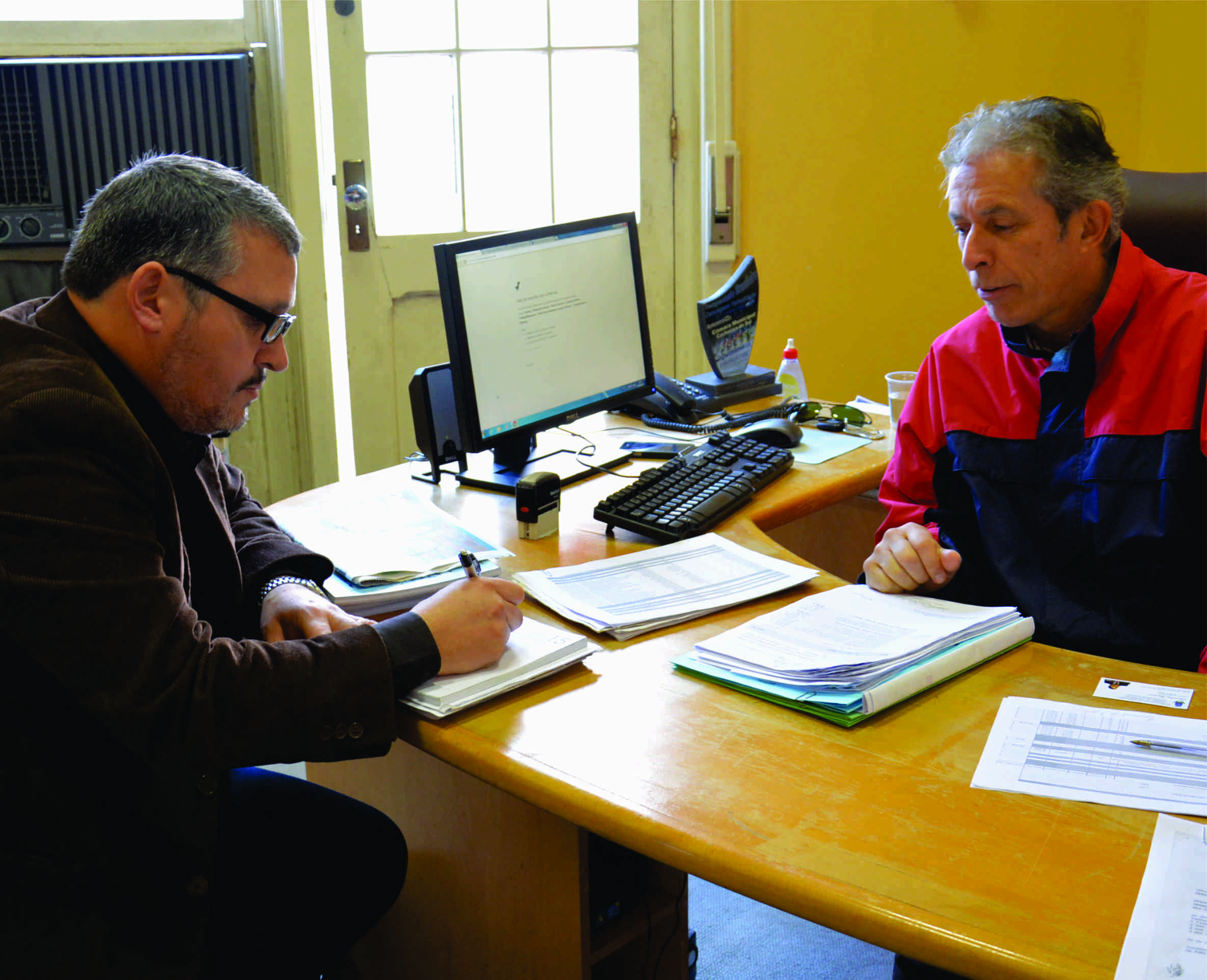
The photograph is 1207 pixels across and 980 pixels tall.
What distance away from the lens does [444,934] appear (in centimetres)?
146

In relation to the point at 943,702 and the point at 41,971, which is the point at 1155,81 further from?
the point at 41,971

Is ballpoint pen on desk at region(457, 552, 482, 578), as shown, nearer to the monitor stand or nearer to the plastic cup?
the monitor stand

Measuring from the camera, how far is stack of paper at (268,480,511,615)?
1.32 m

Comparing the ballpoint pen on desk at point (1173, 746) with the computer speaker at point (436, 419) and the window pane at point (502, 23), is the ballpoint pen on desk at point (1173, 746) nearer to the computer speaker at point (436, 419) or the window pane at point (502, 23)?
the computer speaker at point (436, 419)

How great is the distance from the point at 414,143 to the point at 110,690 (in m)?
2.46

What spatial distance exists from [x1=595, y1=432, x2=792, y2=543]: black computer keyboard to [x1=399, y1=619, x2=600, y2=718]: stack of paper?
1.24 feet

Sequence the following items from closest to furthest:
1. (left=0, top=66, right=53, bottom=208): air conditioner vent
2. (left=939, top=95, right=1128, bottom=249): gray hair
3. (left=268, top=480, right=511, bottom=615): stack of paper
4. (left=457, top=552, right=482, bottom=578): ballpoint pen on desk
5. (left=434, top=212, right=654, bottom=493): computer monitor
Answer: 1. (left=457, top=552, right=482, bottom=578): ballpoint pen on desk
2. (left=268, top=480, right=511, bottom=615): stack of paper
3. (left=939, top=95, right=1128, bottom=249): gray hair
4. (left=434, top=212, right=654, bottom=493): computer monitor
5. (left=0, top=66, right=53, bottom=208): air conditioner vent

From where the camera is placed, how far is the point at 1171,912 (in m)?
0.76

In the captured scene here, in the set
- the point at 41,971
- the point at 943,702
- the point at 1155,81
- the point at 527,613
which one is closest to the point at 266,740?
the point at 41,971

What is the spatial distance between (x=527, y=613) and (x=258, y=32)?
2.30 metres

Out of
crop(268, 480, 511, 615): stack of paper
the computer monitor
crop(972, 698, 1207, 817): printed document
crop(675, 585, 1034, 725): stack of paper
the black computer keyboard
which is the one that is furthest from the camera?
the computer monitor

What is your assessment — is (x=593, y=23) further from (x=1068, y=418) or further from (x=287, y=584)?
(x=287, y=584)

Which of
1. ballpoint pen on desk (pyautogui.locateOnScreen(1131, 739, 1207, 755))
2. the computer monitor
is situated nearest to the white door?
the computer monitor

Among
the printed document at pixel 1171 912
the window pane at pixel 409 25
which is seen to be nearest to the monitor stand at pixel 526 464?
the printed document at pixel 1171 912
